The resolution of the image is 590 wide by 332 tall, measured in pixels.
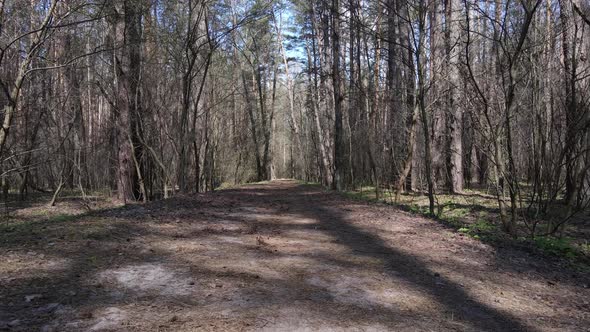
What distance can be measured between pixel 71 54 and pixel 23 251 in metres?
7.21

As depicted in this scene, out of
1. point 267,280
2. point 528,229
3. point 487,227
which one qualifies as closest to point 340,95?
point 487,227

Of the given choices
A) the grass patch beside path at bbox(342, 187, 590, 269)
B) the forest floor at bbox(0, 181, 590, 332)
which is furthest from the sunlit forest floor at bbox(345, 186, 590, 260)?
the forest floor at bbox(0, 181, 590, 332)

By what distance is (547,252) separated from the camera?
5.31 m

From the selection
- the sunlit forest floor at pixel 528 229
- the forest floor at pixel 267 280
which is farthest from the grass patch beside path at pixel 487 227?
the forest floor at pixel 267 280

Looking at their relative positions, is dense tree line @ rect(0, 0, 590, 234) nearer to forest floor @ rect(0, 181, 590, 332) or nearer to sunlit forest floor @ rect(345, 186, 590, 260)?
sunlit forest floor @ rect(345, 186, 590, 260)

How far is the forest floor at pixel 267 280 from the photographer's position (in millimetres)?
2727

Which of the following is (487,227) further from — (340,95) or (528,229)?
(340,95)

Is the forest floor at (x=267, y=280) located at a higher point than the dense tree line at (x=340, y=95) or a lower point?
lower

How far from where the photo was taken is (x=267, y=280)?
3596 millimetres

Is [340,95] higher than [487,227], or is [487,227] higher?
[340,95]

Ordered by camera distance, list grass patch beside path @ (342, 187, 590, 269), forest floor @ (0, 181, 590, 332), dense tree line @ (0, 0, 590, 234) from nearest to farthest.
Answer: forest floor @ (0, 181, 590, 332) → grass patch beside path @ (342, 187, 590, 269) → dense tree line @ (0, 0, 590, 234)

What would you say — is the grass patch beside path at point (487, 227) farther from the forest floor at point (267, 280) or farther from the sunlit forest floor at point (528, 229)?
the forest floor at point (267, 280)

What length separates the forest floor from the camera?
2.73m

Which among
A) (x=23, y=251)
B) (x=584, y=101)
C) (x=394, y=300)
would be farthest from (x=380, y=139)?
(x=23, y=251)
